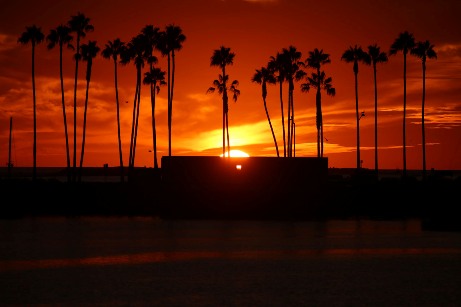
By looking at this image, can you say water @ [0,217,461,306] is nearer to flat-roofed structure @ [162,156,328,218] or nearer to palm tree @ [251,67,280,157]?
flat-roofed structure @ [162,156,328,218]

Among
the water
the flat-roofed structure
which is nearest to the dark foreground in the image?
the flat-roofed structure

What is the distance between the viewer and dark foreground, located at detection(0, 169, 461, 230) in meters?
49.6

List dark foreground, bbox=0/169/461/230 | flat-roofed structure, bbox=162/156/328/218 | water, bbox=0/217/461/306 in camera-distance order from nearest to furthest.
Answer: water, bbox=0/217/461/306, dark foreground, bbox=0/169/461/230, flat-roofed structure, bbox=162/156/328/218

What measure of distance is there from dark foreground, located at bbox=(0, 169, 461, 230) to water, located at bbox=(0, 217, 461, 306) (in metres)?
14.0

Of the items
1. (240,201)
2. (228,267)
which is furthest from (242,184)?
(228,267)

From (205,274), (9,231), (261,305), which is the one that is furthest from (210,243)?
(261,305)

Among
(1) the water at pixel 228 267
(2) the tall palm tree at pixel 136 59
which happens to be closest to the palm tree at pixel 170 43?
(2) the tall palm tree at pixel 136 59

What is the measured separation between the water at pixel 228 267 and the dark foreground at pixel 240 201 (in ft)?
45.8

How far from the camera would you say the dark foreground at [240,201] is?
49.6m

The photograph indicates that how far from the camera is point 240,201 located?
176 feet

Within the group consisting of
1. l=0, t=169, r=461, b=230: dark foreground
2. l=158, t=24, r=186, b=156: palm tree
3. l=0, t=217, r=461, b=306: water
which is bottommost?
l=0, t=217, r=461, b=306: water

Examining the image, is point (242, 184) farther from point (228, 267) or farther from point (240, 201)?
point (228, 267)

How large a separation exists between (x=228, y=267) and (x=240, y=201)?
106ft

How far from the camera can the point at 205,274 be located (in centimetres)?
2020
